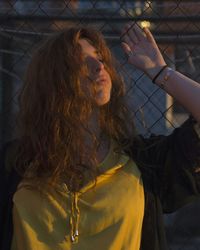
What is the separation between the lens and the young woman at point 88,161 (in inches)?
66.7

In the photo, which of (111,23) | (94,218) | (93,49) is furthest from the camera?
(111,23)

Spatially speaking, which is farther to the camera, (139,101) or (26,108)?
(139,101)

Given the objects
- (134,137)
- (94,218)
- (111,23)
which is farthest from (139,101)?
(94,218)

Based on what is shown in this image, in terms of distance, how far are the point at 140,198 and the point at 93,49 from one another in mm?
465

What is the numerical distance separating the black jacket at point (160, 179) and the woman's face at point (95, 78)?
0.19 meters

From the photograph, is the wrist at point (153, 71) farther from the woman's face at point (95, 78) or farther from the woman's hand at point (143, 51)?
the woman's face at point (95, 78)

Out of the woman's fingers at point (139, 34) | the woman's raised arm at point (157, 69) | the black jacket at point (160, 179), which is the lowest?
the black jacket at point (160, 179)

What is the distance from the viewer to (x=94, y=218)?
1.68 metres

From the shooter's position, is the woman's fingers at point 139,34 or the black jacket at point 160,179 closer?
the black jacket at point 160,179

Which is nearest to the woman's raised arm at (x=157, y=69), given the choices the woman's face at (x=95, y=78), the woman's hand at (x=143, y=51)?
the woman's hand at (x=143, y=51)

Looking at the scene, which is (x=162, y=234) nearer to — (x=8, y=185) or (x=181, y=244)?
(x=8, y=185)

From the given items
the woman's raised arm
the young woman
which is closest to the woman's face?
the young woman

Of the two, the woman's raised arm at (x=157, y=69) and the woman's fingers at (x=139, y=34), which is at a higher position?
the woman's fingers at (x=139, y=34)

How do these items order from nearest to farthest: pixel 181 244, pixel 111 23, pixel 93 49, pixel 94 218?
1. pixel 94 218
2. pixel 93 49
3. pixel 111 23
4. pixel 181 244
